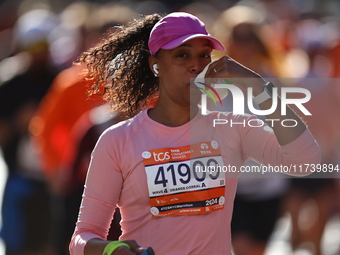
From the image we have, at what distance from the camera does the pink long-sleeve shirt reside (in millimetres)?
3600

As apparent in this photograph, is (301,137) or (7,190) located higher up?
(301,137)

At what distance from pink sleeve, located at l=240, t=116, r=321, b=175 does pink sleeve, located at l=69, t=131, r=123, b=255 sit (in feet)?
2.09

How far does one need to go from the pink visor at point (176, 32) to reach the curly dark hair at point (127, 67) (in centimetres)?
33

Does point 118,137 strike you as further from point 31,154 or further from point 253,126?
point 31,154

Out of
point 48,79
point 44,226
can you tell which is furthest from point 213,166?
point 48,79

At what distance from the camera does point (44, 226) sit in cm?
667

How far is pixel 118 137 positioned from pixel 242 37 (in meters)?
3.39

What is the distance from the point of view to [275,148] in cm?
372

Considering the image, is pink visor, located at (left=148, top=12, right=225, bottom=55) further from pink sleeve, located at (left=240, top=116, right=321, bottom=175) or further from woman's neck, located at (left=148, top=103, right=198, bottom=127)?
pink sleeve, located at (left=240, top=116, right=321, bottom=175)

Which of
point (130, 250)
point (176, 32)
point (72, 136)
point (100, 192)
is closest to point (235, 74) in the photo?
point (176, 32)

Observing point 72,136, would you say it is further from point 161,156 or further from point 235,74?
point 235,74

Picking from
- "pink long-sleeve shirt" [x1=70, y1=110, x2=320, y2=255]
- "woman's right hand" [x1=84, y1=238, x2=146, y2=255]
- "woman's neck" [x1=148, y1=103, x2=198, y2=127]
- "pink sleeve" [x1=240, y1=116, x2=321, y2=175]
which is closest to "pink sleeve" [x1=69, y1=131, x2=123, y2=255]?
"pink long-sleeve shirt" [x1=70, y1=110, x2=320, y2=255]

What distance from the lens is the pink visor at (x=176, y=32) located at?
379 cm

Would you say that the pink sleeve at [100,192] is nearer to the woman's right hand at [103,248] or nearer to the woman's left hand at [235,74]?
the woman's right hand at [103,248]
